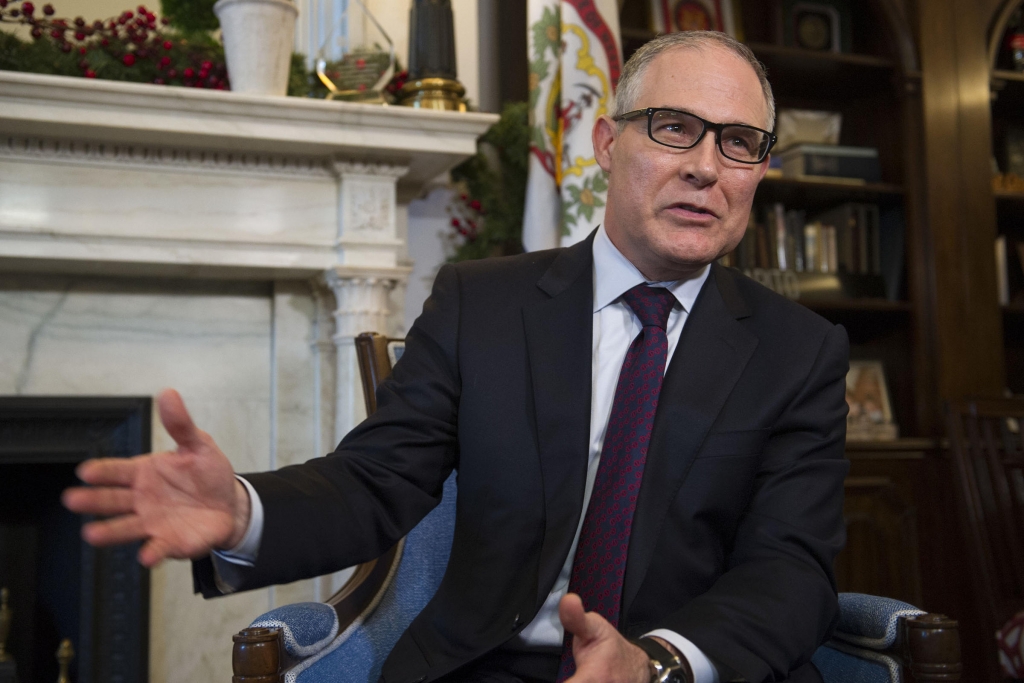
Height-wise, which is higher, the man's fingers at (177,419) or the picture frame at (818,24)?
the picture frame at (818,24)

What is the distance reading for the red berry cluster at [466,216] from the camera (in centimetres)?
254

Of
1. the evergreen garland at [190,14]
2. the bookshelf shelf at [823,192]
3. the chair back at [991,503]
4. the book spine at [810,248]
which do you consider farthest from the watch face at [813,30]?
the evergreen garland at [190,14]

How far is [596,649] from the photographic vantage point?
871 mm

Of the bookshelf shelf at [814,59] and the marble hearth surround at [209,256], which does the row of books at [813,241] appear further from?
the marble hearth surround at [209,256]

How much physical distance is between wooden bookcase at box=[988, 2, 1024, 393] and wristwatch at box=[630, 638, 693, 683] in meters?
2.67

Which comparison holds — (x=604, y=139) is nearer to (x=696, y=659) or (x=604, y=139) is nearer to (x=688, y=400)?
(x=688, y=400)

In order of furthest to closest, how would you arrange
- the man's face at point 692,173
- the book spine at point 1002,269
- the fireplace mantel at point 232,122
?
1. the book spine at point 1002,269
2. the fireplace mantel at point 232,122
3. the man's face at point 692,173

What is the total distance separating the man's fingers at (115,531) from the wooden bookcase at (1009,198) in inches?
119

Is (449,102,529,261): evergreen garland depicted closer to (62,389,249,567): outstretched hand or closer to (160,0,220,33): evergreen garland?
(160,0,220,33): evergreen garland

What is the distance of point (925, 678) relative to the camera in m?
1.16

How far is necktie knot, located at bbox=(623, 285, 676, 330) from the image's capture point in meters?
1.27

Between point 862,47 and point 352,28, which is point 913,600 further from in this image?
point 352,28

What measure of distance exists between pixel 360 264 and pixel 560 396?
1185mm

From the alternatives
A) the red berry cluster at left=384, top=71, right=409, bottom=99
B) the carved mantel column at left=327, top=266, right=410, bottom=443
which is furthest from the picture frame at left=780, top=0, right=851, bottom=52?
→ the carved mantel column at left=327, top=266, right=410, bottom=443
